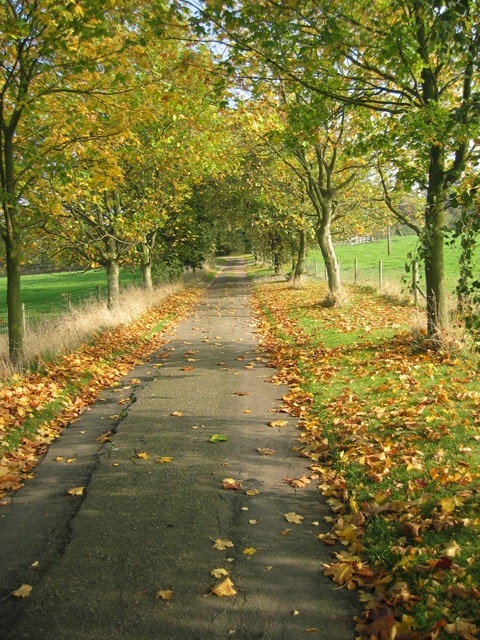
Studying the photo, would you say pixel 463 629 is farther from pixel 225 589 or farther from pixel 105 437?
pixel 105 437

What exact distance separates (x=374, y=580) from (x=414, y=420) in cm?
287

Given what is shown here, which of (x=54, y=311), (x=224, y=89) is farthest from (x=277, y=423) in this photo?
(x=54, y=311)

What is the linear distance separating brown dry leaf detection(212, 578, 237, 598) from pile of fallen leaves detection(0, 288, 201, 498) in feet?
8.77

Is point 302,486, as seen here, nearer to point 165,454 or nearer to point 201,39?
point 165,454

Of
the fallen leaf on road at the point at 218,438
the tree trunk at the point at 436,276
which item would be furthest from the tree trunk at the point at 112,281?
the fallen leaf on road at the point at 218,438

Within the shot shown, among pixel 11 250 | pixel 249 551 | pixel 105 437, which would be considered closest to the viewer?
pixel 249 551

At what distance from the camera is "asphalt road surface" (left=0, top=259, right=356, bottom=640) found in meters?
3.10

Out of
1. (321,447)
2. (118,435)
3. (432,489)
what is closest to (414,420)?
(321,447)

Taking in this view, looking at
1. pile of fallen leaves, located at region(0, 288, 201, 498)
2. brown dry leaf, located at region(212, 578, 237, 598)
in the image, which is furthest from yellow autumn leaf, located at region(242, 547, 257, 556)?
pile of fallen leaves, located at region(0, 288, 201, 498)

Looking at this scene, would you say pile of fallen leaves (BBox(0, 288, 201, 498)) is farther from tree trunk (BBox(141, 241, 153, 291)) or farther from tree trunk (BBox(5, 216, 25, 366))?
tree trunk (BBox(141, 241, 153, 291))

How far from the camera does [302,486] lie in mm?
4844

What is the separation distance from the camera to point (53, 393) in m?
7.64

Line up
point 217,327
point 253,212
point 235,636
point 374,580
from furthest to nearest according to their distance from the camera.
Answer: point 253,212, point 217,327, point 374,580, point 235,636

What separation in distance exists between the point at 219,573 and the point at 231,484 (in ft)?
4.38
